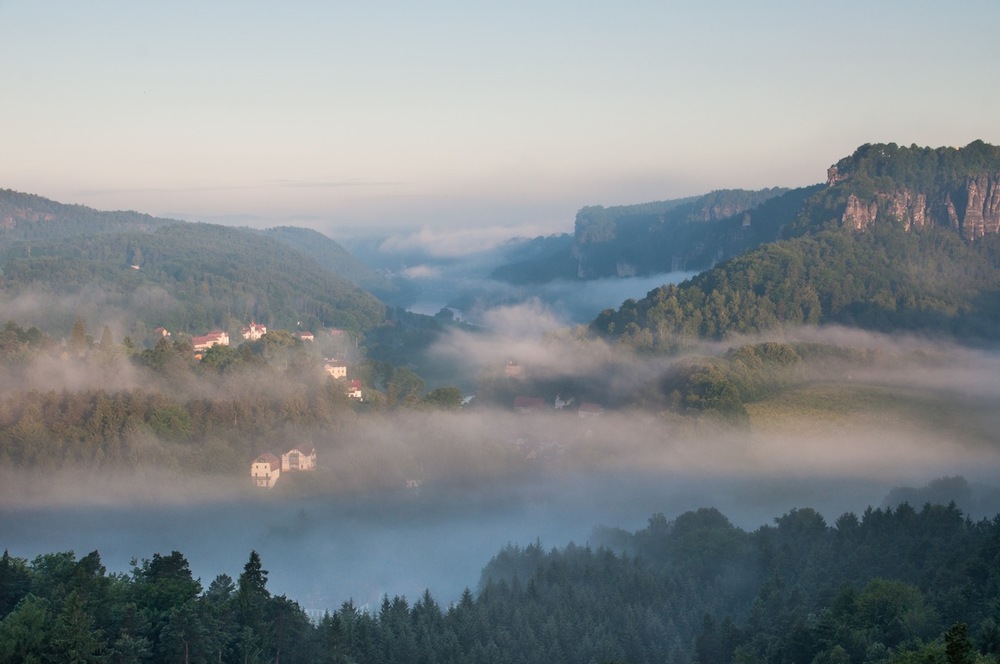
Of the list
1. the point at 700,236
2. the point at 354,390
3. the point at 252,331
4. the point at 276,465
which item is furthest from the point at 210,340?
the point at 700,236

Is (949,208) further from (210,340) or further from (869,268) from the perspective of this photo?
(210,340)

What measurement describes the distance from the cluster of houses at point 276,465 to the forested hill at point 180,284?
66.4 meters

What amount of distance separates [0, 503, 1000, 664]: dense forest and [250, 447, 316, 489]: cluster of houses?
1795cm

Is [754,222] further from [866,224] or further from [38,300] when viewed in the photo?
[38,300]

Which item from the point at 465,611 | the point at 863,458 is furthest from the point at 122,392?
the point at 863,458

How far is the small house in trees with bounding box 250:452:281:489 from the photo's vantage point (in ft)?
191

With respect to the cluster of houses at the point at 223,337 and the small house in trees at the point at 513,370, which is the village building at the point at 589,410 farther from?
the cluster of houses at the point at 223,337

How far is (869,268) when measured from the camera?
3716 inches

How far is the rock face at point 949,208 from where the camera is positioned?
102062mm

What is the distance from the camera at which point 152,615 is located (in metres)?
26.8

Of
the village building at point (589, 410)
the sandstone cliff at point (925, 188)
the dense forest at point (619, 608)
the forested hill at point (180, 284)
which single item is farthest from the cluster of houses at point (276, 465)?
the forested hill at point (180, 284)

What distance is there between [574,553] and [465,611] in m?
9.85

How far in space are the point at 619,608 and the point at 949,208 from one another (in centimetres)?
8143

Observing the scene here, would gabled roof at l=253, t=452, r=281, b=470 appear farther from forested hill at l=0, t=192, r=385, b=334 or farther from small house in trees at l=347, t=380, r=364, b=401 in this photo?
forested hill at l=0, t=192, r=385, b=334
